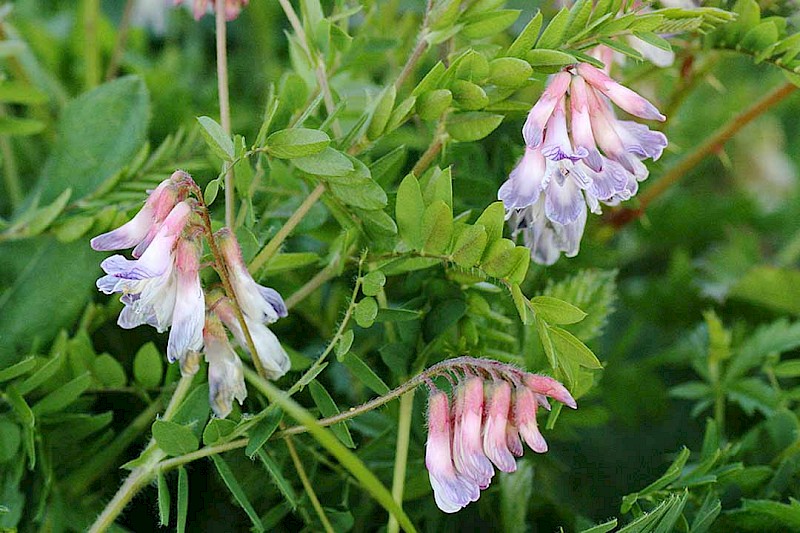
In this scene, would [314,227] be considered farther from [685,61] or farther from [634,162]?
[685,61]

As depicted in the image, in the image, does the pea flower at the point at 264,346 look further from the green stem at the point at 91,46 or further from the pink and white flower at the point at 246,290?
the green stem at the point at 91,46

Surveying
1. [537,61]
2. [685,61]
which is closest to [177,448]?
[537,61]

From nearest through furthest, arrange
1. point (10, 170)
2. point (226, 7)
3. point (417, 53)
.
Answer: point (417, 53)
point (226, 7)
point (10, 170)

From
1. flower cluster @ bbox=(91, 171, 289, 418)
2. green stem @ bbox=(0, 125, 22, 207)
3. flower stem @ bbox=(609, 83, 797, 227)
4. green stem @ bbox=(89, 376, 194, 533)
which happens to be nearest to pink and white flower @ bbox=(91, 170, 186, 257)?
flower cluster @ bbox=(91, 171, 289, 418)

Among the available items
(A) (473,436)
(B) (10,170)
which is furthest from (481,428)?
(B) (10,170)

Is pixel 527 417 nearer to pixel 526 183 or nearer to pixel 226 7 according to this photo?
pixel 526 183

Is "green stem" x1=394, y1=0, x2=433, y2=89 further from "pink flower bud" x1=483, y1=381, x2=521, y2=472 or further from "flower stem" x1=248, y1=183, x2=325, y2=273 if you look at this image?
"pink flower bud" x1=483, y1=381, x2=521, y2=472
